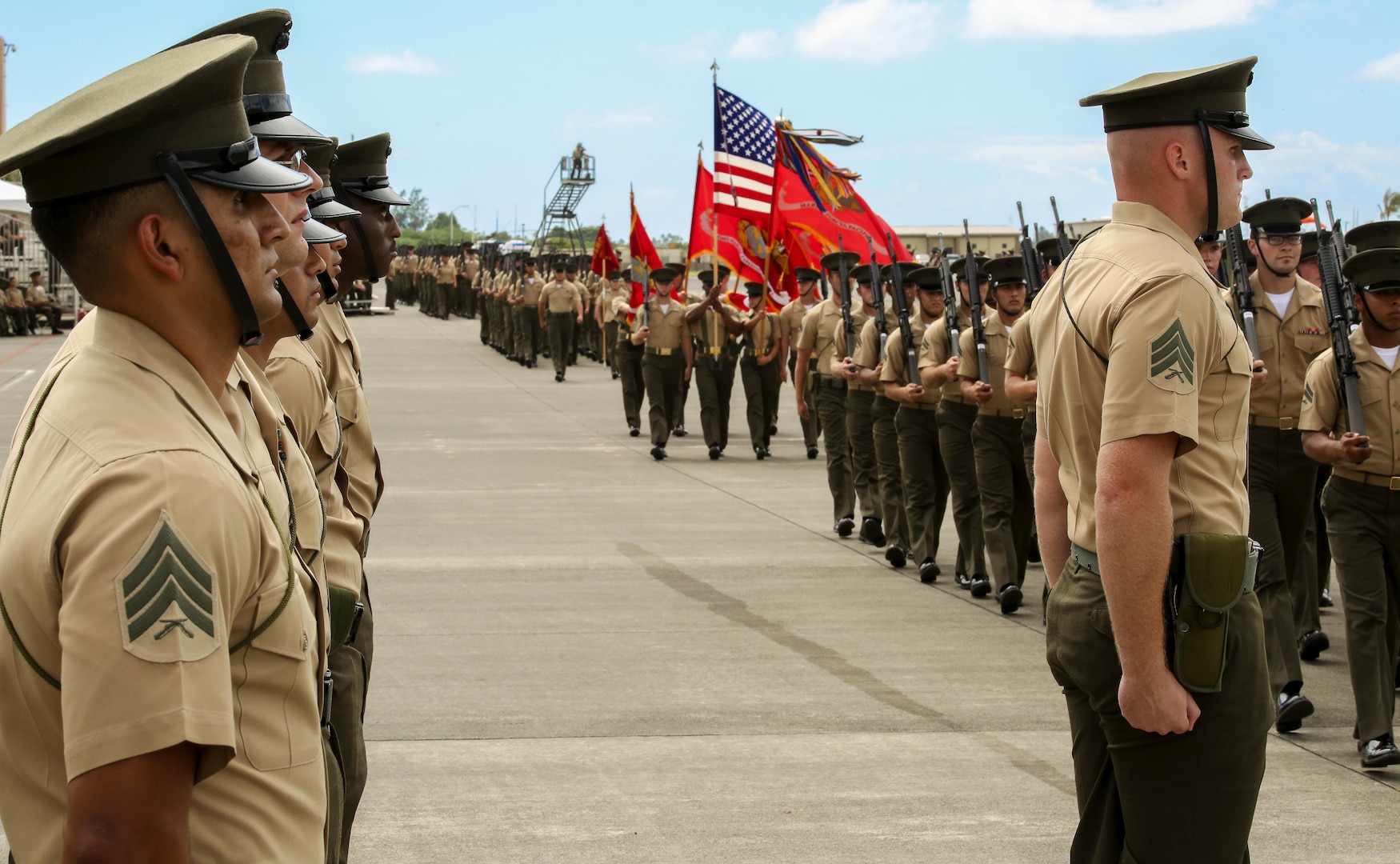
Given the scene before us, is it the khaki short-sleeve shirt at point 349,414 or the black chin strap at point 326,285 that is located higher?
the black chin strap at point 326,285

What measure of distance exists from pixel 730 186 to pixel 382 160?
11659 millimetres

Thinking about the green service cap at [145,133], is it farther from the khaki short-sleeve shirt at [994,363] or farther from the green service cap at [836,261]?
the green service cap at [836,261]

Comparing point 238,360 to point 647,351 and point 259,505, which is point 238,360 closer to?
point 259,505

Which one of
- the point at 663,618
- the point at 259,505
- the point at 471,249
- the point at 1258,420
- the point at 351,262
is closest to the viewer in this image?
the point at 259,505

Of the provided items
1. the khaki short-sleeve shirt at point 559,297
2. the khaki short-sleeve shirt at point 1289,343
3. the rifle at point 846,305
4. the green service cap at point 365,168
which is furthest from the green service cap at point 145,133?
the khaki short-sleeve shirt at point 559,297

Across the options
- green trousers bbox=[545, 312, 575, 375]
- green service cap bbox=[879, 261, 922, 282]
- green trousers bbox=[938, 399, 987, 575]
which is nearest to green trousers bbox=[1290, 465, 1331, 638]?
green trousers bbox=[938, 399, 987, 575]

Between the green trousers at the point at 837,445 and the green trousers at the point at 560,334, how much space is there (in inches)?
564

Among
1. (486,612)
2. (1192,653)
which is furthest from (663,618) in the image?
(1192,653)

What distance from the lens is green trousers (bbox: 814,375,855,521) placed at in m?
11.6

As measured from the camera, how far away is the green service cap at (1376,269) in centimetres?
613

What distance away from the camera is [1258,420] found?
716cm

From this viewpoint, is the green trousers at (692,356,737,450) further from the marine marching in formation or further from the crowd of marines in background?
the marine marching in formation

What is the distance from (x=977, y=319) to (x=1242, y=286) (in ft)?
6.40

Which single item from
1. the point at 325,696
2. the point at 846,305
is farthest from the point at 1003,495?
the point at 325,696
